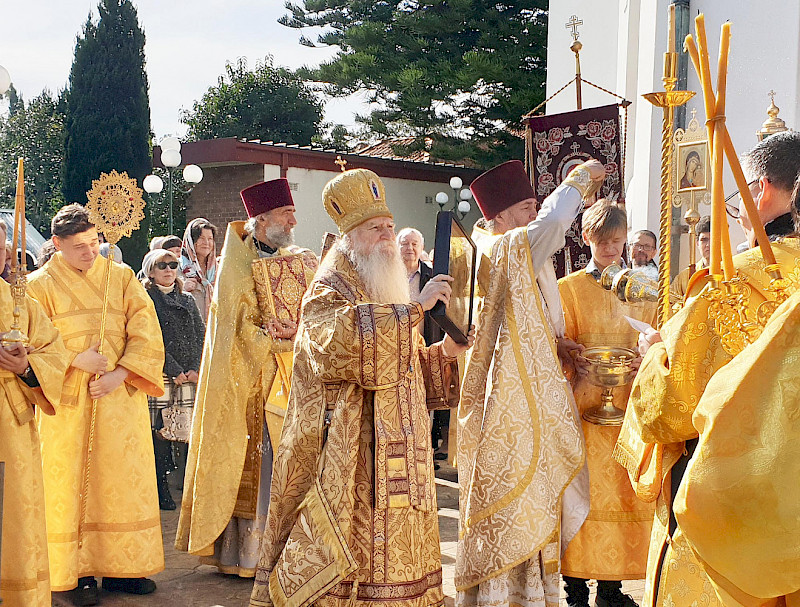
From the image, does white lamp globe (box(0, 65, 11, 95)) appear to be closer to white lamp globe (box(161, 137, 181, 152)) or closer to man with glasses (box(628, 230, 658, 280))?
man with glasses (box(628, 230, 658, 280))

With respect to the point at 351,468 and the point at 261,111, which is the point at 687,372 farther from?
the point at 261,111

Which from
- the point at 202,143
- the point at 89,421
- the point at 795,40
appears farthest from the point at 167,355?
the point at 202,143

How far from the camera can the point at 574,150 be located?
6316mm

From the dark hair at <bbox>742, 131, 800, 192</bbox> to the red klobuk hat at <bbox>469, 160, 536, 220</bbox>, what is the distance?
5.80ft

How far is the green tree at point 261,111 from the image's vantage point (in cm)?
3478

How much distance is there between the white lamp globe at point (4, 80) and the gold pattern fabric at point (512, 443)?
633 cm

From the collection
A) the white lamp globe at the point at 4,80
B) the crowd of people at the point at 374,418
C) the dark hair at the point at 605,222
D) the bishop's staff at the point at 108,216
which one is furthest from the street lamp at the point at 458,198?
the dark hair at the point at 605,222

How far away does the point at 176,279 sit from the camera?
7570 mm

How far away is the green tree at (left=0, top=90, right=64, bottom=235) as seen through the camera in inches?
1138

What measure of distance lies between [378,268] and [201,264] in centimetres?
508

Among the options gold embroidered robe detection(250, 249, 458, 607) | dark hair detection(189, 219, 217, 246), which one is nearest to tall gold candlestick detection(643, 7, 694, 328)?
gold embroidered robe detection(250, 249, 458, 607)

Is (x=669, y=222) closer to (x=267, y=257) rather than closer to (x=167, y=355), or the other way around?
(x=267, y=257)

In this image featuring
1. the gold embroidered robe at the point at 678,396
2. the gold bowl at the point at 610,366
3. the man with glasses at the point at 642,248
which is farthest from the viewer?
the man with glasses at the point at 642,248

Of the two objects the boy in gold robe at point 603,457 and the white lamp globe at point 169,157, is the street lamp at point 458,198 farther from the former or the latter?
the boy in gold robe at point 603,457
